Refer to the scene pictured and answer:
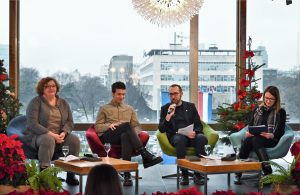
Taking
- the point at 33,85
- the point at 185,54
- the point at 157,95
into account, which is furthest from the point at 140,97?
the point at 33,85

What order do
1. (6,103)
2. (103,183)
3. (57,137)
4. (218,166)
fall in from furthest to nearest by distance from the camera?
(6,103)
(57,137)
(218,166)
(103,183)

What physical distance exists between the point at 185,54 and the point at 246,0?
1.30 metres

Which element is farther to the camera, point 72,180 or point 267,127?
point 267,127

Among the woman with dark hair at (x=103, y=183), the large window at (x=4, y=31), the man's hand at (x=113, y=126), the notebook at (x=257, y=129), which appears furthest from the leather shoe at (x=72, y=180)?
the woman with dark hair at (x=103, y=183)

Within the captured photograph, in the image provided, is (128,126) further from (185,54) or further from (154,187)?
(185,54)

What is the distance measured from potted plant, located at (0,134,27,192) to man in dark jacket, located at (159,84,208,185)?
3083mm

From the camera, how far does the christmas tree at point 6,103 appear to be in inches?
301

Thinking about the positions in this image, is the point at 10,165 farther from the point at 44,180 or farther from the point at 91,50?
the point at 91,50

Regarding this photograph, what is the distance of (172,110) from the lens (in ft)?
24.2

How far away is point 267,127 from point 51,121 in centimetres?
272

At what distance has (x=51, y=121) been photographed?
276 inches

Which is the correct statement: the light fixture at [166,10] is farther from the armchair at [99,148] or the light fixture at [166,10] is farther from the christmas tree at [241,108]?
the christmas tree at [241,108]

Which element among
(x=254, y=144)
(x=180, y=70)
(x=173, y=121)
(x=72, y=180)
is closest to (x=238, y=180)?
(x=254, y=144)

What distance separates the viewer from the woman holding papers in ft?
23.0
